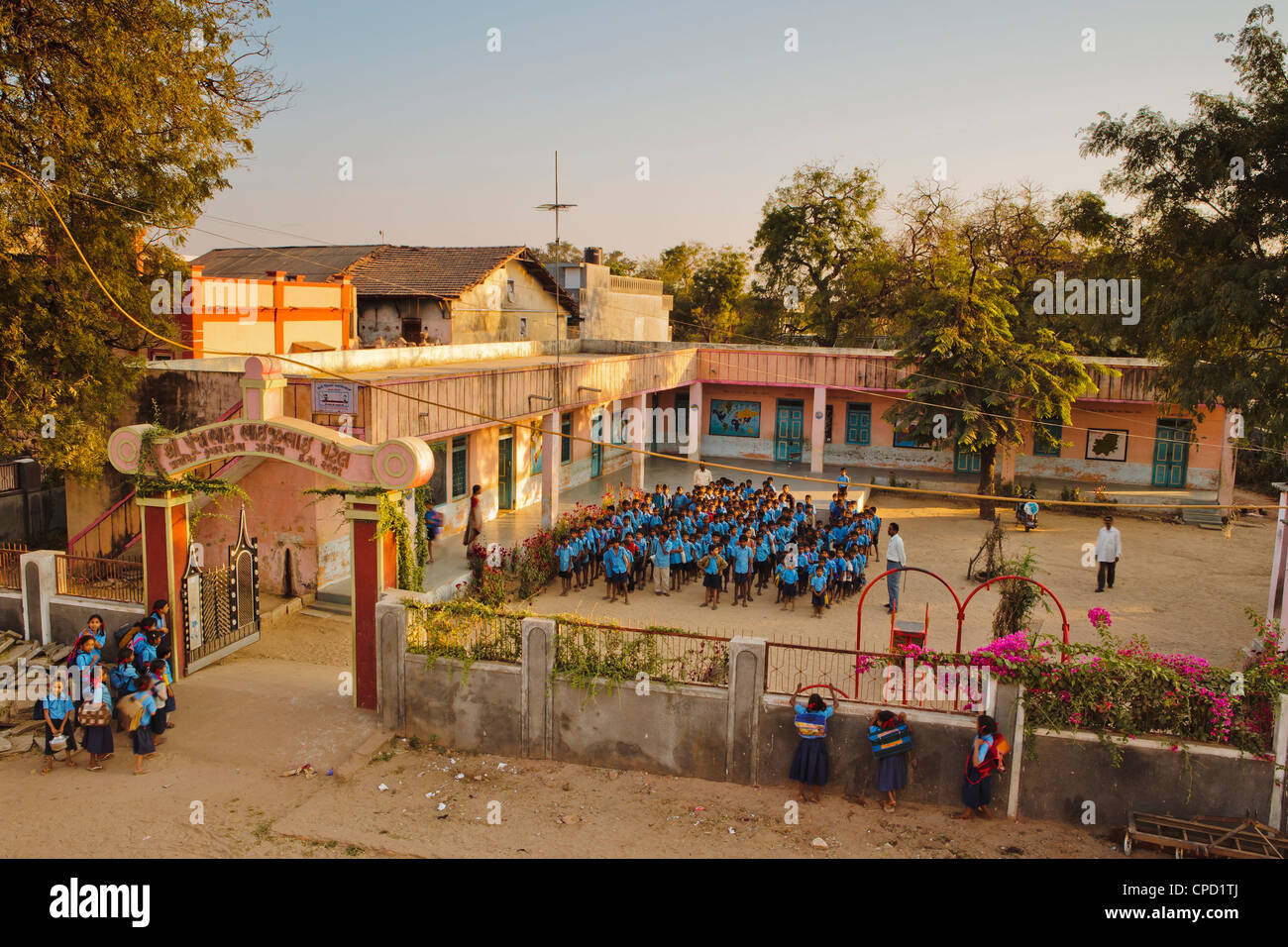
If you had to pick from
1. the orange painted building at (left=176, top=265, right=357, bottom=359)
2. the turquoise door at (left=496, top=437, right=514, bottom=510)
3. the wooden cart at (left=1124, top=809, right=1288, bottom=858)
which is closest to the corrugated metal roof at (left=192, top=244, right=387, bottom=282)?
the orange painted building at (left=176, top=265, right=357, bottom=359)

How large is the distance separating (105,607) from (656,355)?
15.2m

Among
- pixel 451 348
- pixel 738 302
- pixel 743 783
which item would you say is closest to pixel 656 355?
pixel 451 348

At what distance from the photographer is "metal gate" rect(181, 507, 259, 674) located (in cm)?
1195

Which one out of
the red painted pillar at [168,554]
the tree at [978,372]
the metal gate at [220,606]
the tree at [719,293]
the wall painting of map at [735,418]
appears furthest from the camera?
the tree at [719,293]

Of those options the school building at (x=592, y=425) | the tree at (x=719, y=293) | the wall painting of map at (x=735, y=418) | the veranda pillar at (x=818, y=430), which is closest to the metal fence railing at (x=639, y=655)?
the school building at (x=592, y=425)

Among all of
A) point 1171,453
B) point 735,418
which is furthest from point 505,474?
point 1171,453

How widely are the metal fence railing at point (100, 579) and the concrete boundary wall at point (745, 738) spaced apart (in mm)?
4367

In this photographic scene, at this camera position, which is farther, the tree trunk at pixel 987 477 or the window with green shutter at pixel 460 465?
the tree trunk at pixel 987 477

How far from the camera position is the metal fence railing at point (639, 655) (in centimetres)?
971

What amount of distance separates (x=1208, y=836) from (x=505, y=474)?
1616cm

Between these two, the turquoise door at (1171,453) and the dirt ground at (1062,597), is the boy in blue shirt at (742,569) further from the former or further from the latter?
the turquoise door at (1171,453)

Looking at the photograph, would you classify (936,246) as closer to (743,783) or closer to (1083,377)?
(1083,377)

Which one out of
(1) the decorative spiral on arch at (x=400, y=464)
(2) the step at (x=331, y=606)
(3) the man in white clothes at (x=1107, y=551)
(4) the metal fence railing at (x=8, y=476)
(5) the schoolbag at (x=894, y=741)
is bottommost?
(2) the step at (x=331, y=606)
